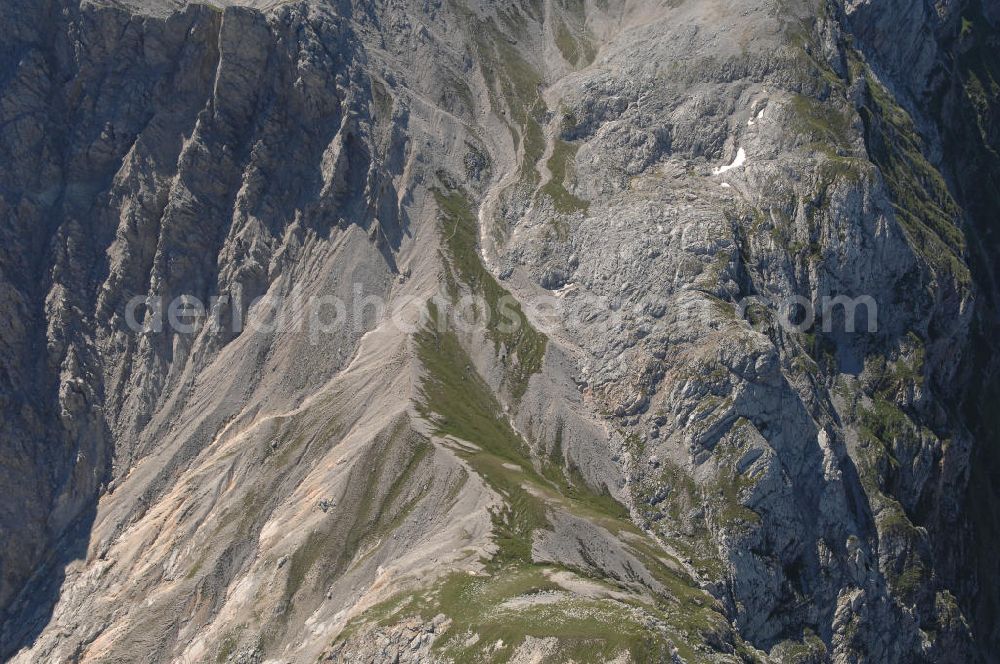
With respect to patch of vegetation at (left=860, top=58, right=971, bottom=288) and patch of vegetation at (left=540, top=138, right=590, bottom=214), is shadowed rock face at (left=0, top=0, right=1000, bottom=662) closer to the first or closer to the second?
patch of vegetation at (left=540, top=138, right=590, bottom=214)

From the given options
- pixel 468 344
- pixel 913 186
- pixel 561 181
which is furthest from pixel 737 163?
pixel 468 344

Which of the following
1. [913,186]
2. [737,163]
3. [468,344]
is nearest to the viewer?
[468,344]

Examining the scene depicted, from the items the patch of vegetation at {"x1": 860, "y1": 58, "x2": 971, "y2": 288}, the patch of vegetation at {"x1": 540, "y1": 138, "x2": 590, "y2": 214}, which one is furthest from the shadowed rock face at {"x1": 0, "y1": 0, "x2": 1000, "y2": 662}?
the patch of vegetation at {"x1": 860, "y1": 58, "x2": 971, "y2": 288}

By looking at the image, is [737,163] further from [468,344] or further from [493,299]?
[468,344]

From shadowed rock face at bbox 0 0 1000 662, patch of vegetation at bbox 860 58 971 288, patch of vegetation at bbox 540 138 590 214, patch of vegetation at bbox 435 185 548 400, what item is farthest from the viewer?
patch of vegetation at bbox 540 138 590 214

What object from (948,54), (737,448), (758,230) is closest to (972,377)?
(758,230)

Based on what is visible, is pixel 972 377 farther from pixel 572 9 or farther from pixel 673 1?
pixel 572 9

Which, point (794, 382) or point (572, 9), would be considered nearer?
point (794, 382)
